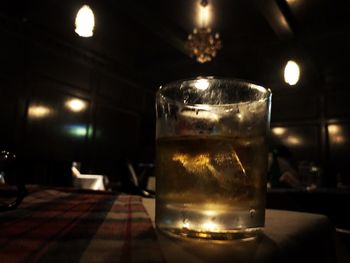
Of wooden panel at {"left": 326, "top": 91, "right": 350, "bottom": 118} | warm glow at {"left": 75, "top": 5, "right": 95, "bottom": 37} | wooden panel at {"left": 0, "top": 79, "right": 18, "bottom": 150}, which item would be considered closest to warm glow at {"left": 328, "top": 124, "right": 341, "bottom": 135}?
wooden panel at {"left": 326, "top": 91, "right": 350, "bottom": 118}

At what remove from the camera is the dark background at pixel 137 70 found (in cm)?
351

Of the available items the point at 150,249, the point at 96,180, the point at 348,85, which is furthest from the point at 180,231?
the point at 348,85

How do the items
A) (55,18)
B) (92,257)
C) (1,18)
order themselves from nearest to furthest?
(92,257) → (1,18) → (55,18)

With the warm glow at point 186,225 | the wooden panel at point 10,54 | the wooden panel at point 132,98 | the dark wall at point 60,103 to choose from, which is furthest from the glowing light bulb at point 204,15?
the warm glow at point 186,225

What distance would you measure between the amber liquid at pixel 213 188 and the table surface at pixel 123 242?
0.02 m

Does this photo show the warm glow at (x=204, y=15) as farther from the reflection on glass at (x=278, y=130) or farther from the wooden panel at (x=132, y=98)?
the reflection on glass at (x=278, y=130)

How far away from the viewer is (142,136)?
6.19 metres

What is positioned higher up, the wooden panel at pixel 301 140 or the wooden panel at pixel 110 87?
the wooden panel at pixel 110 87

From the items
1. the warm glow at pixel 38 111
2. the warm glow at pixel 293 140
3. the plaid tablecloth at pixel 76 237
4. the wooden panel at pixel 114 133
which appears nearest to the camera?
the plaid tablecloth at pixel 76 237

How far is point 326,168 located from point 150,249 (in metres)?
5.75

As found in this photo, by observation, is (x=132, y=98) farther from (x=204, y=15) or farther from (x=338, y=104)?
(x=338, y=104)

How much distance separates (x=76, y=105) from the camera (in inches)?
175

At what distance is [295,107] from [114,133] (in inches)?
136

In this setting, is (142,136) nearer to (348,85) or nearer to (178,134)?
(348,85)
